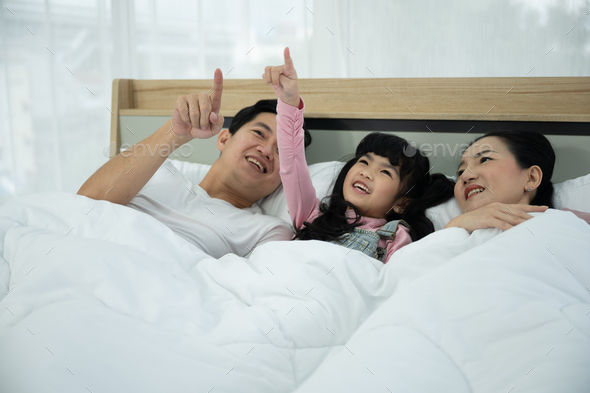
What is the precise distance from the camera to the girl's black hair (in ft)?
3.77

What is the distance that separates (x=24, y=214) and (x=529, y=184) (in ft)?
4.29

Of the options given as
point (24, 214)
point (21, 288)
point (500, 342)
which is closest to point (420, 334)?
point (500, 342)

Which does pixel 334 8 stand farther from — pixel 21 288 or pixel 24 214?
pixel 21 288

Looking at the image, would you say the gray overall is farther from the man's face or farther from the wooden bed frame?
the wooden bed frame

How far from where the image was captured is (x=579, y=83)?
1.33 metres

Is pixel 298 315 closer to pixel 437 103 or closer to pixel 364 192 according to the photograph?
pixel 364 192

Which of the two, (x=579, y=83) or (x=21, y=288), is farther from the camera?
(x=579, y=83)

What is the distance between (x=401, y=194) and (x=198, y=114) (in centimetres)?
63

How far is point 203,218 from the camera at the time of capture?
1193mm

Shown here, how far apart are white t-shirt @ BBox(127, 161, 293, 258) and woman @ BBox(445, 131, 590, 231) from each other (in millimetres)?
519

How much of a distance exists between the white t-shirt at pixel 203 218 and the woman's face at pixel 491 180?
0.53 metres

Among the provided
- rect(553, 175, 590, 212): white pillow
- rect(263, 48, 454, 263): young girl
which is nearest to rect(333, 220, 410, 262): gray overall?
rect(263, 48, 454, 263): young girl

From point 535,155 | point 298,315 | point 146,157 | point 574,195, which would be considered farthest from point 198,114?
point 574,195

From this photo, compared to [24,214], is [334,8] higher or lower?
higher
